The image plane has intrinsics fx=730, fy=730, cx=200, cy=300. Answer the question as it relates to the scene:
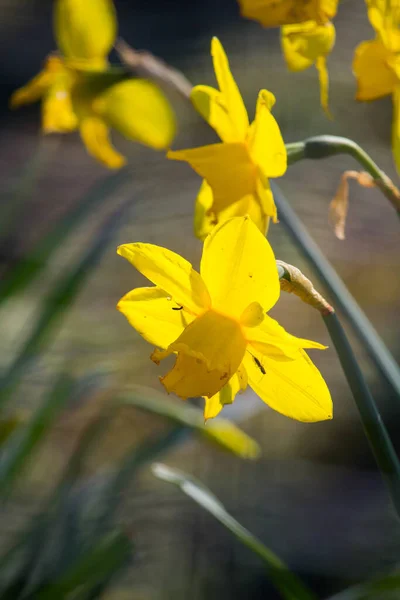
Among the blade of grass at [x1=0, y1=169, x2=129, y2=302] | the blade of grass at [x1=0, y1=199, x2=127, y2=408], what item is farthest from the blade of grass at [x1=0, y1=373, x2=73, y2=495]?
the blade of grass at [x1=0, y1=169, x2=129, y2=302]

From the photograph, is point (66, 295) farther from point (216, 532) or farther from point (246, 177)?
point (216, 532)

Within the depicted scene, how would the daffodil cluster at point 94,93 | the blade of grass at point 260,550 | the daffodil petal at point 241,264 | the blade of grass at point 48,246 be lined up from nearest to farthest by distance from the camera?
1. the daffodil petal at point 241,264
2. the blade of grass at point 260,550
3. the daffodil cluster at point 94,93
4. the blade of grass at point 48,246

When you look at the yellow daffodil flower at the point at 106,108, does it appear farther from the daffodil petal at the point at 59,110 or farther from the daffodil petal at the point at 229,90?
the daffodil petal at the point at 229,90

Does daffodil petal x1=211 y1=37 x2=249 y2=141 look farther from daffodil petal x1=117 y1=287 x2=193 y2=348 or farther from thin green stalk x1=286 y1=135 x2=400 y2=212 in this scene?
daffodil petal x1=117 y1=287 x2=193 y2=348

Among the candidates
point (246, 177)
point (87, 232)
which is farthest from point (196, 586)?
point (87, 232)

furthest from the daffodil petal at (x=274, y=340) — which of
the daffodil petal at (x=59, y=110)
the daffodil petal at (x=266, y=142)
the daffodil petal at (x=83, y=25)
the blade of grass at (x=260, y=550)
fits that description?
the daffodil petal at (x=83, y=25)

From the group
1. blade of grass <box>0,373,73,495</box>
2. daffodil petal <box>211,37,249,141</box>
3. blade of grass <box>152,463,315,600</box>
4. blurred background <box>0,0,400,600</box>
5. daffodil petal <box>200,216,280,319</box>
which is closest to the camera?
daffodil petal <box>200,216,280,319</box>
